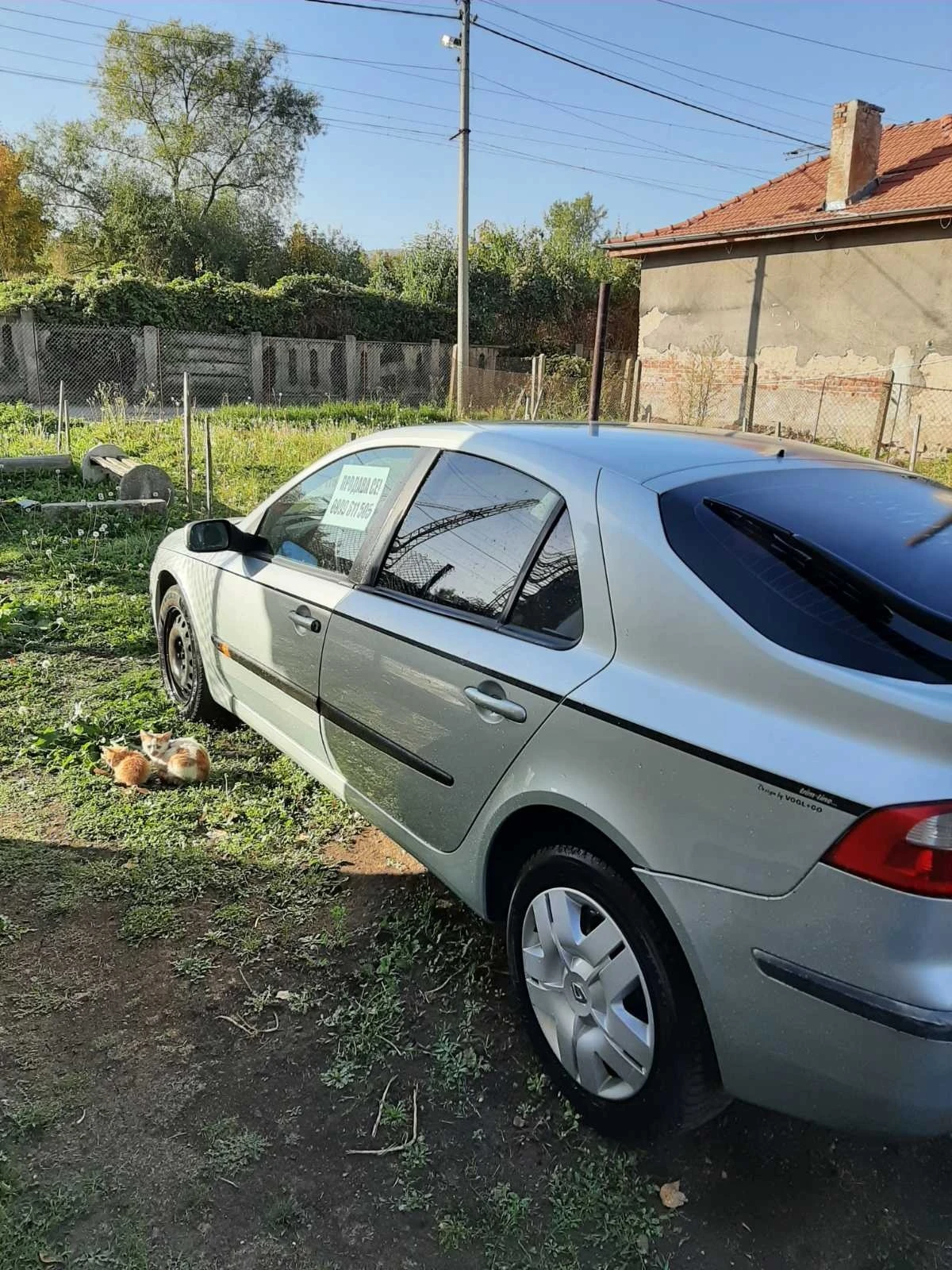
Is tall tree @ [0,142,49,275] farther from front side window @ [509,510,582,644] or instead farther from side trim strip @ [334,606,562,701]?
front side window @ [509,510,582,644]

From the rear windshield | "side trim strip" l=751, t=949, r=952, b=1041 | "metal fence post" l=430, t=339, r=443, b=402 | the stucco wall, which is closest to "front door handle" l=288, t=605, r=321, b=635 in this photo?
the rear windshield

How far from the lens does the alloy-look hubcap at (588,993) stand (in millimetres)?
1998

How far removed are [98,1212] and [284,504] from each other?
97.9 inches

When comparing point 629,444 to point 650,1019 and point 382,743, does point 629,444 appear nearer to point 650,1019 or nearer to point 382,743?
point 382,743

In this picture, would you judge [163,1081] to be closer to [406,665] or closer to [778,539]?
[406,665]

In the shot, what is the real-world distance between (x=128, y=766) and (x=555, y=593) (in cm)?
246

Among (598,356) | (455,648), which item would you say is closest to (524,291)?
(598,356)

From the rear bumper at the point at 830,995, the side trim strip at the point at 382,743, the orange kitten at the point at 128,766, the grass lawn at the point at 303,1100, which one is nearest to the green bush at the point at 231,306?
the orange kitten at the point at 128,766

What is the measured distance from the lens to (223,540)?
3.68 m

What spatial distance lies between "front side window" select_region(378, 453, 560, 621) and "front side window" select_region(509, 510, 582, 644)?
6 centimetres

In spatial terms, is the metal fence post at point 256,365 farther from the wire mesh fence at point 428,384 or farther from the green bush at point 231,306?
the green bush at point 231,306

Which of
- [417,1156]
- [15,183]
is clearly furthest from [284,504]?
[15,183]

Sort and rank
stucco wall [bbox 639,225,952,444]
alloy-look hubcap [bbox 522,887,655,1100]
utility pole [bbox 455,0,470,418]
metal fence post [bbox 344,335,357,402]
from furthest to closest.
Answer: metal fence post [bbox 344,335,357,402], utility pole [bbox 455,0,470,418], stucco wall [bbox 639,225,952,444], alloy-look hubcap [bbox 522,887,655,1100]

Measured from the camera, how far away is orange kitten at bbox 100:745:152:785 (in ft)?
12.7
